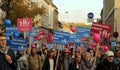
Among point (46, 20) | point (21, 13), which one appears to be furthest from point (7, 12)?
point (46, 20)

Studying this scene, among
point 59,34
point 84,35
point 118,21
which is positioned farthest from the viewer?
point 118,21

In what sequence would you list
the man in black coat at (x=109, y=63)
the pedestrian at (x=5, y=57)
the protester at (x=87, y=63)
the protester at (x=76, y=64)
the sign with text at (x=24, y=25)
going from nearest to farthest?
the pedestrian at (x=5, y=57)
the man in black coat at (x=109, y=63)
the protester at (x=87, y=63)
the protester at (x=76, y=64)
the sign with text at (x=24, y=25)

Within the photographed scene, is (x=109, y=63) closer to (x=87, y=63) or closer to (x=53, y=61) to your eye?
(x=87, y=63)

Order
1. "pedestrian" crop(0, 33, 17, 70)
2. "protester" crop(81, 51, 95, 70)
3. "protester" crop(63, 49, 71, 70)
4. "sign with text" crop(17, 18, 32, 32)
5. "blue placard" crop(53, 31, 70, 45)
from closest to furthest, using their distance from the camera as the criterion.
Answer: "pedestrian" crop(0, 33, 17, 70) < "protester" crop(81, 51, 95, 70) < "protester" crop(63, 49, 71, 70) < "sign with text" crop(17, 18, 32, 32) < "blue placard" crop(53, 31, 70, 45)

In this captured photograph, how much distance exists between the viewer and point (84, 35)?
24.1m

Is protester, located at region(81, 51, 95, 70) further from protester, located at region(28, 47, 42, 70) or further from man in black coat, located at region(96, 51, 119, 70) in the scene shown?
protester, located at region(28, 47, 42, 70)

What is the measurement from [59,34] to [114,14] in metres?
61.9

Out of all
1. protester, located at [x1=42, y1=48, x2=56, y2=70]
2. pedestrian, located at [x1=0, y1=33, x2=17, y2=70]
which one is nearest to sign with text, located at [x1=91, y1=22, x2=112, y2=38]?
protester, located at [x1=42, y1=48, x2=56, y2=70]

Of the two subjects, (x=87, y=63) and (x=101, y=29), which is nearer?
(x=87, y=63)

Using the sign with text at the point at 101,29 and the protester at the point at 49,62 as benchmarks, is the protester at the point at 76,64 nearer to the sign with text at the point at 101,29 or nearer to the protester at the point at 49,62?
the protester at the point at 49,62

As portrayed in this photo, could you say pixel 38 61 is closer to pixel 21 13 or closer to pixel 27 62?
pixel 27 62

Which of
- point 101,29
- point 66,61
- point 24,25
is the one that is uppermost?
point 24,25

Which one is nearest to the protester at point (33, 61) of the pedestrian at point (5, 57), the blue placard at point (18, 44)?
the blue placard at point (18, 44)

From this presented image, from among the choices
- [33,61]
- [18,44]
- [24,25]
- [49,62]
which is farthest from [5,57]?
[24,25]
